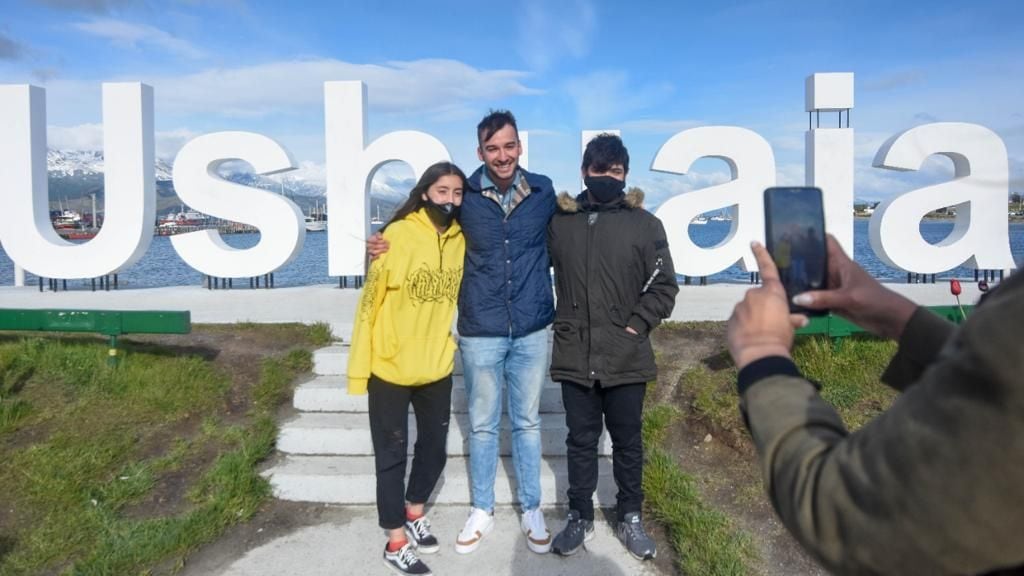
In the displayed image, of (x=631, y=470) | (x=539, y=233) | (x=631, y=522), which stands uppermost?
(x=539, y=233)

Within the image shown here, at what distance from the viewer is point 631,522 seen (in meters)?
3.77

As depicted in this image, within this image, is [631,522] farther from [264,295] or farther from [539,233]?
[264,295]

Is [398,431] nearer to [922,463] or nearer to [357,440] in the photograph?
[357,440]

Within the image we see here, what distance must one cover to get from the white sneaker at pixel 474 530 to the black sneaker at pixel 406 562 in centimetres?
27

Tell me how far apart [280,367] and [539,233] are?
Answer: 9.11 ft

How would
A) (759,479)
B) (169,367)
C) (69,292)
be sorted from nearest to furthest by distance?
(759,479)
(169,367)
(69,292)

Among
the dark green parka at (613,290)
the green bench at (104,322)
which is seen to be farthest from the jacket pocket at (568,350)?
the green bench at (104,322)

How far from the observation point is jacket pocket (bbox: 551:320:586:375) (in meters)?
3.67

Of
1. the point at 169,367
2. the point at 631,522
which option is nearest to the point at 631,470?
the point at 631,522

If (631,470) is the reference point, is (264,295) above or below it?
above

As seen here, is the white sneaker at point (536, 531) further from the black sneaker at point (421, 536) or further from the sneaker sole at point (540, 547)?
the black sneaker at point (421, 536)

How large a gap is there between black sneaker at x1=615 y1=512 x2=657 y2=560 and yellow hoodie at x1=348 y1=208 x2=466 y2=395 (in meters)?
1.24

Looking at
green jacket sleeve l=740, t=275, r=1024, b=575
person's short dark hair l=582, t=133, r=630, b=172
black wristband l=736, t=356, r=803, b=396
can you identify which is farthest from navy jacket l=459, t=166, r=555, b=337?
green jacket sleeve l=740, t=275, r=1024, b=575

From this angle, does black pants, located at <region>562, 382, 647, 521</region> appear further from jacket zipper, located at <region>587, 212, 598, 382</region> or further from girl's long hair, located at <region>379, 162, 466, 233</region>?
girl's long hair, located at <region>379, 162, 466, 233</region>
